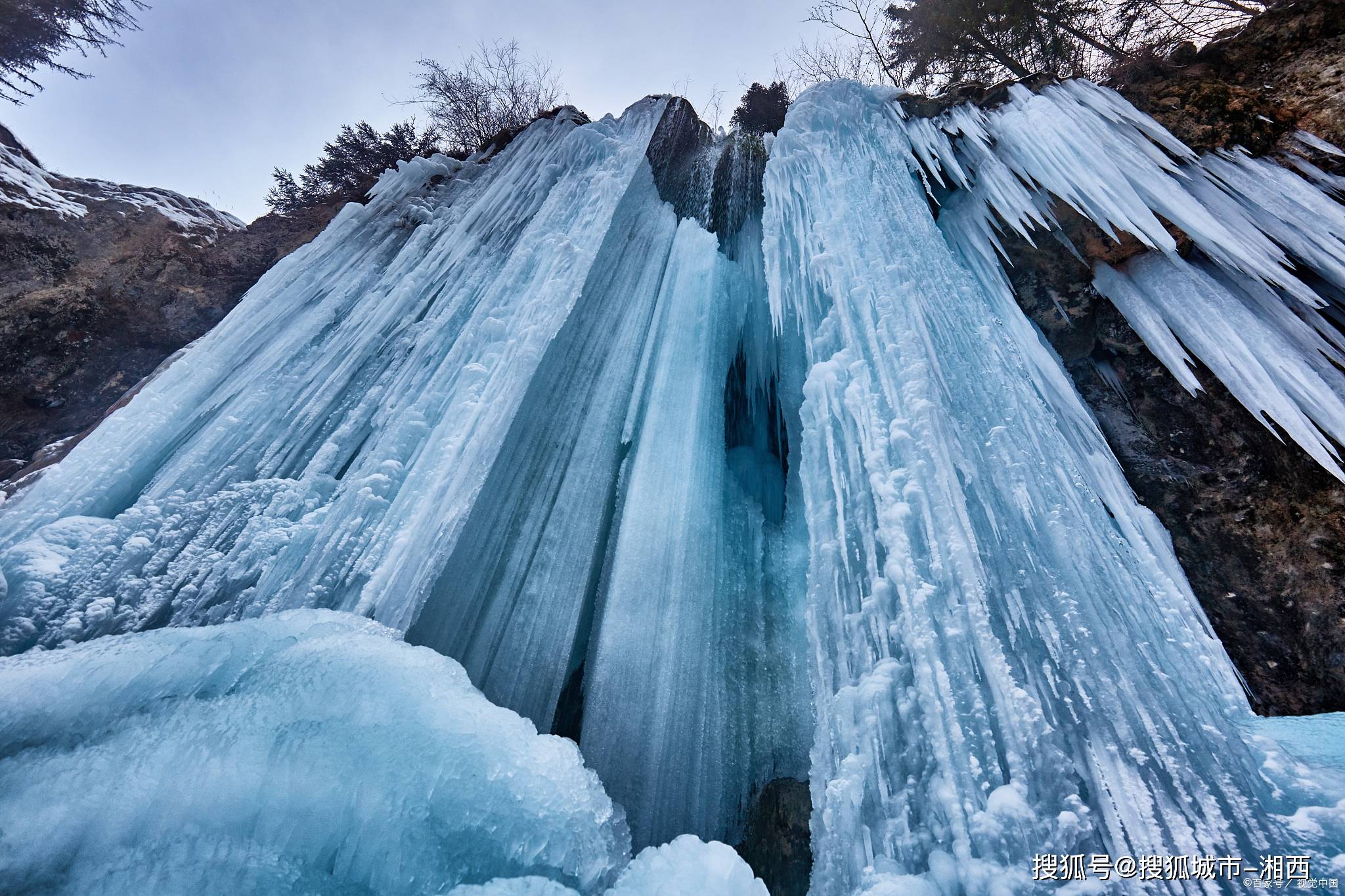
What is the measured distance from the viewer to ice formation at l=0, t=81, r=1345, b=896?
1593 mm

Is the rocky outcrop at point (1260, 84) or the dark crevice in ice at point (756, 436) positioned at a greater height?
the rocky outcrop at point (1260, 84)

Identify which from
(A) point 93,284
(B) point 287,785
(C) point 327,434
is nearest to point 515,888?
(B) point 287,785

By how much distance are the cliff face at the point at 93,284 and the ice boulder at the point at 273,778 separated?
10.4 ft

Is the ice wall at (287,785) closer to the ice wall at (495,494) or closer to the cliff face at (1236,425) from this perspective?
the ice wall at (495,494)

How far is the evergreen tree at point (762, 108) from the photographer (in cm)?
781

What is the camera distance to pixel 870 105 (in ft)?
13.9

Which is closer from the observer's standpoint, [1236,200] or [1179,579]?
[1179,579]

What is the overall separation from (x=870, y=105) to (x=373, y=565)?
5.13 meters

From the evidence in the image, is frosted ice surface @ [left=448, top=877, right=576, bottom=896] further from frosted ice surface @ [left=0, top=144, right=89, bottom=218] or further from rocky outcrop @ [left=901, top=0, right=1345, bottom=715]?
frosted ice surface @ [left=0, top=144, right=89, bottom=218]

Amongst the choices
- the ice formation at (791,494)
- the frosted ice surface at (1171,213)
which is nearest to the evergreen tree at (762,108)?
the ice formation at (791,494)

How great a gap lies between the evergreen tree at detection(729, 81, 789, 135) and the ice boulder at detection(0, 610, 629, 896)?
28.3ft

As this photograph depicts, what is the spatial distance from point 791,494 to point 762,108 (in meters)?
7.18

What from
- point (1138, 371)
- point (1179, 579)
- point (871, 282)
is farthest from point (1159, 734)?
point (1138, 371)

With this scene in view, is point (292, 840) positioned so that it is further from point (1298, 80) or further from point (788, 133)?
point (1298, 80)
